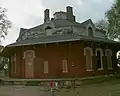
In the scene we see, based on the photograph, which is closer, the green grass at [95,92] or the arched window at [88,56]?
the green grass at [95,92]

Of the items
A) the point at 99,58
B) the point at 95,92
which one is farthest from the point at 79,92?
the point at 99,58

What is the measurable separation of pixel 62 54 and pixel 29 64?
365 centimetres

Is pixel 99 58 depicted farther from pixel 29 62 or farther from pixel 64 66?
pixel 29 62

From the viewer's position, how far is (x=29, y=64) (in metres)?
21.4

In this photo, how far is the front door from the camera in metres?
21.2

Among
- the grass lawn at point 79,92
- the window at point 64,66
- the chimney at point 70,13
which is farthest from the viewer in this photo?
the chimney at point 70,13

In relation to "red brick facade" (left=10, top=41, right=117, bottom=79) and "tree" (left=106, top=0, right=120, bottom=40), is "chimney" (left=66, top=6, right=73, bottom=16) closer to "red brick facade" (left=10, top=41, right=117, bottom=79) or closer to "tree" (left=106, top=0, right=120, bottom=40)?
"tree" (left=106, top=0, right=120, bottom=40)

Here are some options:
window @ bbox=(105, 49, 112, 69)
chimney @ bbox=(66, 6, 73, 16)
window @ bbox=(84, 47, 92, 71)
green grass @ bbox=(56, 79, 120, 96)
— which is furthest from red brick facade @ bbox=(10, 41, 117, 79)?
chimney @ bbox=(66, 6, 73, 16)

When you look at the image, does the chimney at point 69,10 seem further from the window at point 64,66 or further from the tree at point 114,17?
the window at point 64,66

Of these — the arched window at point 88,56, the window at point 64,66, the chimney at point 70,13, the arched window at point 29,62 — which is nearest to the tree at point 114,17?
the chimney at point 70,13

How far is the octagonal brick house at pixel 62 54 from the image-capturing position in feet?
64.3

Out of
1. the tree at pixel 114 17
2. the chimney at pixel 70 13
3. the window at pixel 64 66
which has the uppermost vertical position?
the chimney at pixel 70 13

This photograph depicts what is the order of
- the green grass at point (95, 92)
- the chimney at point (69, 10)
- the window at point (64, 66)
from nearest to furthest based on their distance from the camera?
the green grass at point (95, 92) → the window at point (64, 66) → the chimney at point (69, 10)

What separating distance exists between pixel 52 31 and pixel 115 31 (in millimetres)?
7326
